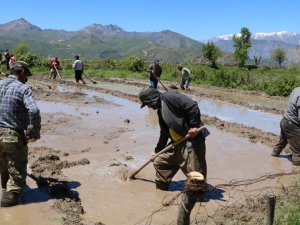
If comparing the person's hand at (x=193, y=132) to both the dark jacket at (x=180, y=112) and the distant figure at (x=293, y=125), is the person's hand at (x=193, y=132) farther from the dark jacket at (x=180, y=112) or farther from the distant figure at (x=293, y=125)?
the distant figure at (x=293, y=125)

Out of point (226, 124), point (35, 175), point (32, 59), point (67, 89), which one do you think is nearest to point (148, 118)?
point (226, 124)

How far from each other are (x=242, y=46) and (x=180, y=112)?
154ft

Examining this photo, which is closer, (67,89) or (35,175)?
(35,175)

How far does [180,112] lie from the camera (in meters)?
5.64

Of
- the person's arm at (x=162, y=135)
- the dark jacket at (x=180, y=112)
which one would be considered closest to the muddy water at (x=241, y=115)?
the person's arm at (x=162, y=135)

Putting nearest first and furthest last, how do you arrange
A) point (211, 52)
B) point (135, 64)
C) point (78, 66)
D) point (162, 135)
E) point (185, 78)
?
point (162, 135)
point (185, 78)
point (78, 66)
point (135, 64)
point (211, 52)

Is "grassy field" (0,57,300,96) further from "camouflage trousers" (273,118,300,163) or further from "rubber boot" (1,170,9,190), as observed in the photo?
"rubber boot" (1,170,9,190)

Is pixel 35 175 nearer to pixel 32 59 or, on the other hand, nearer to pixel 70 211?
pixel 70 211

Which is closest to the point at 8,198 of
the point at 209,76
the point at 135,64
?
the point at 209,76

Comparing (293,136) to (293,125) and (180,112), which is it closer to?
(293,125)

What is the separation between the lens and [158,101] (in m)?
5.80

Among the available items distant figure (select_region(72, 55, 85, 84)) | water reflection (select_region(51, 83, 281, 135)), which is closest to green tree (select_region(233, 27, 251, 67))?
distant figure (select_region(72, 55, 85, 84))

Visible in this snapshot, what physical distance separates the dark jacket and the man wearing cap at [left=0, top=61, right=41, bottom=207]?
1610 mm

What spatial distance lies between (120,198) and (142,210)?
1.65ft
